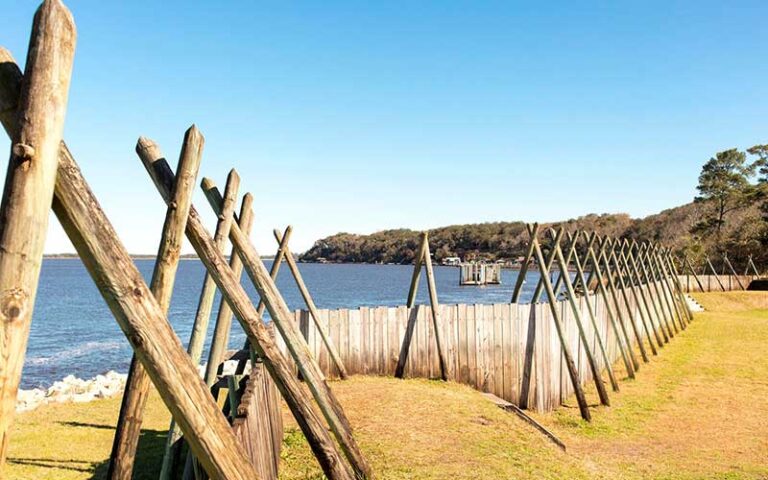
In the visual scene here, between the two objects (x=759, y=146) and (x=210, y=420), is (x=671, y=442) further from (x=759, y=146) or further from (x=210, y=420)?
(x=759, y=146)

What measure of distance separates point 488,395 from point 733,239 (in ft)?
181

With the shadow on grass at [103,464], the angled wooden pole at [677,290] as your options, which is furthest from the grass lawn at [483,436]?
the angled wooden pole at [677,290]

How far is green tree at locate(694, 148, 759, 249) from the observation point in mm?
61656

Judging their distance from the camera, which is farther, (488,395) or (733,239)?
(733,239)

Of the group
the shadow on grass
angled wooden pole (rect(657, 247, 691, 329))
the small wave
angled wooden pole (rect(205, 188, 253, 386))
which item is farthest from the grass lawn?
the small wave

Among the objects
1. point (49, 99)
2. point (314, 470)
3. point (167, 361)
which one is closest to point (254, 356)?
point (314, 470)

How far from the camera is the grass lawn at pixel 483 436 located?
23.7 ft

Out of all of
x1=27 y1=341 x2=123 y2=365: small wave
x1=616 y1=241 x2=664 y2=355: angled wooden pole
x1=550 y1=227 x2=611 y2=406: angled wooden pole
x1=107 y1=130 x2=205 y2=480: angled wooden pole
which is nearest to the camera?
x1=107 y1=130 x2=205 y2=480: angled wooden pole

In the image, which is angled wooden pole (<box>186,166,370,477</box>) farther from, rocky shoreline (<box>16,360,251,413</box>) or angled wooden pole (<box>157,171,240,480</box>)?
rocky shoreline (<box>16,360,251,413</box>)

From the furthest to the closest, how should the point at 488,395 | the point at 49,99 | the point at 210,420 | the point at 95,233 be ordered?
the point at 488,395
the point at 210,420
the point at 95,233
the point at 49,99

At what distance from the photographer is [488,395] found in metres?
11.1

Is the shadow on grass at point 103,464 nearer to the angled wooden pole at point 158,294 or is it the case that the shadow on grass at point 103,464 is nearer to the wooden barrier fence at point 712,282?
the angled wooden pole at point 158,294

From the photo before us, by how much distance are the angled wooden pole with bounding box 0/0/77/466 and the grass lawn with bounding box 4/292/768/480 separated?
4.16 m

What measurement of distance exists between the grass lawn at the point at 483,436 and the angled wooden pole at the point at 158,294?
2.52 m
